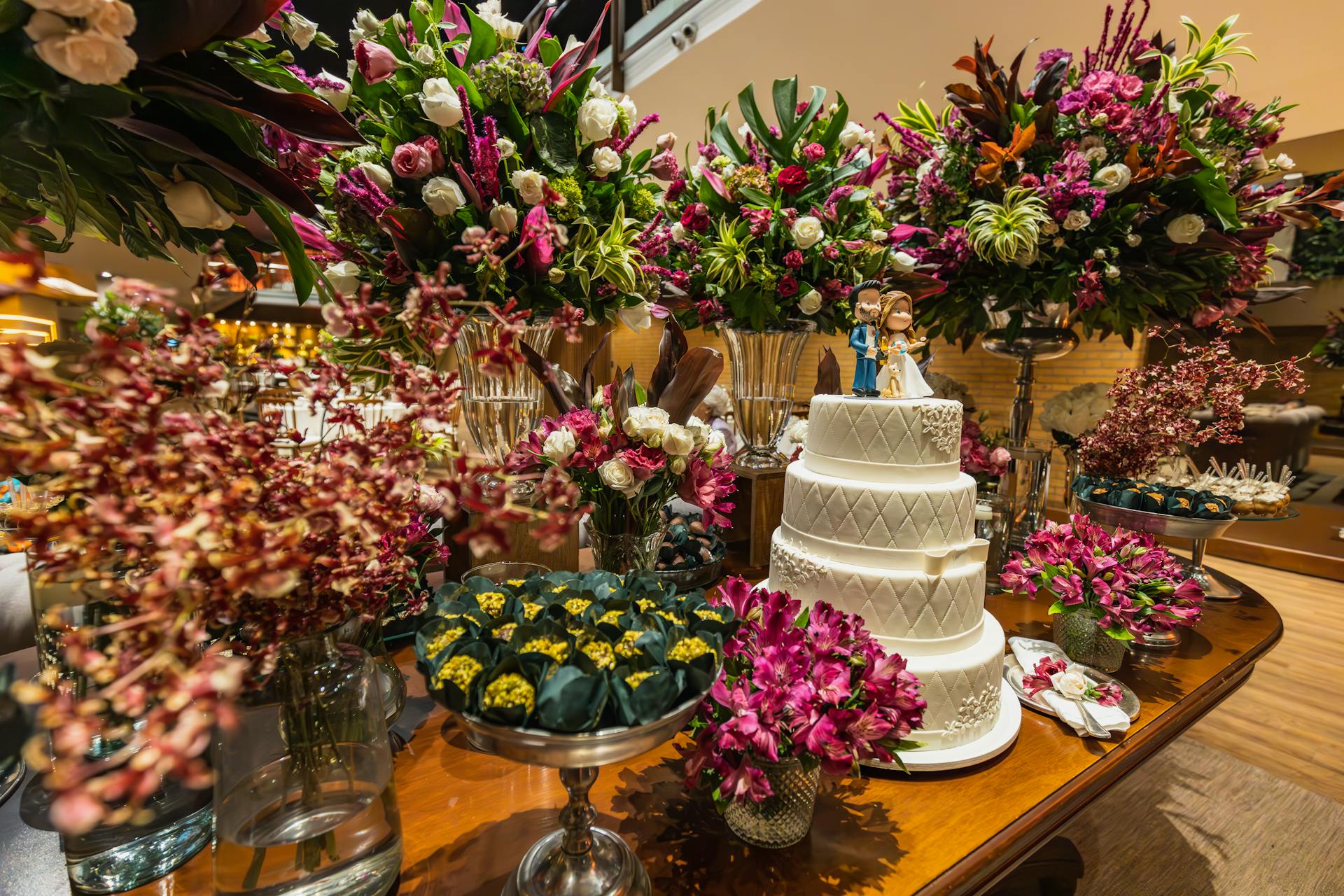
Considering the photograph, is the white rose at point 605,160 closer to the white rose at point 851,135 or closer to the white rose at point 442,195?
the white rose at point 442,195

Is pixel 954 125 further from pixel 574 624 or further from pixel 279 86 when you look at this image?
pixel 574 624

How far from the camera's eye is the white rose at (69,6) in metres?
0.41

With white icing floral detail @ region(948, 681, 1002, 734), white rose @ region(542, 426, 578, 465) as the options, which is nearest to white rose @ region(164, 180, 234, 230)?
white rose @ region(542, 426, 578, 465)

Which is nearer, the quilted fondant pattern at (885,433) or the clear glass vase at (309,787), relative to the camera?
the clear glass vase at (309,787)

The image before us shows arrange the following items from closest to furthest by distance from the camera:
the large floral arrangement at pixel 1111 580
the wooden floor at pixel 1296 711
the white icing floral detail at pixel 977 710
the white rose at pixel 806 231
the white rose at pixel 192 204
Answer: the white rose at pixel 192 204 → the white icing floral detail at pixel 977 710 → the large floral arrangement at pixel 1111 580 → the white rose at pixel 806 231 → the wooden floor at pixel 1296 711

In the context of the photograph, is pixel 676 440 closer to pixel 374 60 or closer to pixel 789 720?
pixel 789 720

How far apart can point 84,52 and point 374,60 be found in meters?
0.48

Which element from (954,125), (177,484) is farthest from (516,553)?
(954,125)

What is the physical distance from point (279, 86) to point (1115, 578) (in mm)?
1434

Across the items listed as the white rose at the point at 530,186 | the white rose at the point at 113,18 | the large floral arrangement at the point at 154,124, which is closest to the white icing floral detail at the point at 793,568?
the white rose at the point at 530,186

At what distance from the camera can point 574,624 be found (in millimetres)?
537

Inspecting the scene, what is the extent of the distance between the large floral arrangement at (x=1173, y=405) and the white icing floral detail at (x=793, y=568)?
0.97m

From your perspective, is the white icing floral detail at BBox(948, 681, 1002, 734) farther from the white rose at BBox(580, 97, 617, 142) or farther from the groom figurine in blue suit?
the white rose at BBox(580, 97, 617, 142)

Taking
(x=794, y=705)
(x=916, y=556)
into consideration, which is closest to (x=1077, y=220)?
(x=916, y=556)
